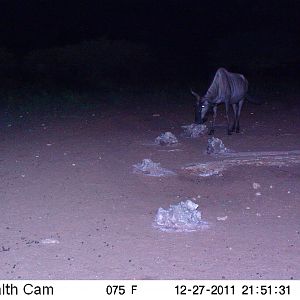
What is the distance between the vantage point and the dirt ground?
6152 millimetres

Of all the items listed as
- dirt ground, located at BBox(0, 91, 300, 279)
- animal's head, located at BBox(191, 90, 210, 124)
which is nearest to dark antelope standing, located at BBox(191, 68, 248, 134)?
animal's head, located at BBox(191, 90, 210, 124)

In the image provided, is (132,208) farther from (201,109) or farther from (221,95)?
(221,95)

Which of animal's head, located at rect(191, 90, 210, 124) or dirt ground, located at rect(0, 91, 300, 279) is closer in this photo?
dirt ground, located at rect(0, 91, 300, 279)

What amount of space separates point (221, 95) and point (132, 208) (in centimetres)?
667

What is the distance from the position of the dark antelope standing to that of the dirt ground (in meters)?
0.58

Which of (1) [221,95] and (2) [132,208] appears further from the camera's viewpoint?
(1) [221,95]

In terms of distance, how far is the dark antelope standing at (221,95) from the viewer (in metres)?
14.2

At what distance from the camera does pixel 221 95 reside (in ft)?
47.3

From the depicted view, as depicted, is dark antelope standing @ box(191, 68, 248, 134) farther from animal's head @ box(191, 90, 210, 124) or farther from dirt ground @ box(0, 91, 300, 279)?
dirt ground @ box(0, 91, 300, 279)

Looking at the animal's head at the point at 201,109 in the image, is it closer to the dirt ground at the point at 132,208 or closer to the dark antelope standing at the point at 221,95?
the dark antelope standing at the point at 221,95

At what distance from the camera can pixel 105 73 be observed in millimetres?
29812

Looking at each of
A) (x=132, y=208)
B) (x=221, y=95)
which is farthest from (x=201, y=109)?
(x=132, y=208)

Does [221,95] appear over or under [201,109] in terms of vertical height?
over

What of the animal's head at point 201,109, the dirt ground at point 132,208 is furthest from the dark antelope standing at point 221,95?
the dirt ground at point 132,208
